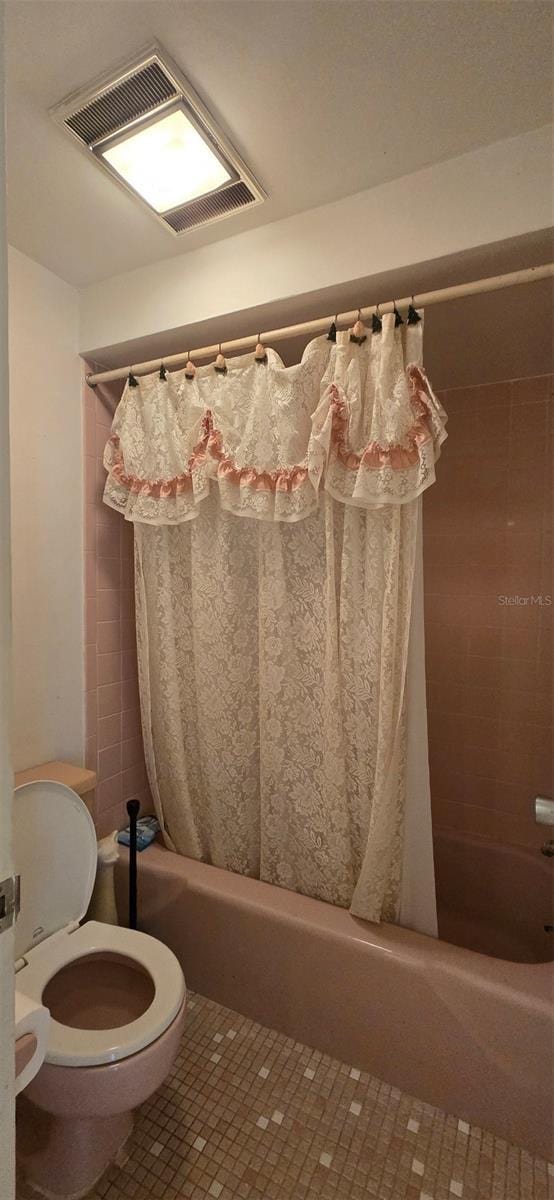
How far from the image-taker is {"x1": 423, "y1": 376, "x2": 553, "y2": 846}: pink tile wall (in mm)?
1876

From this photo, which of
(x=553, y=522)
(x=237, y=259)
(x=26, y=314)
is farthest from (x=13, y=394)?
(x=553, y=522)

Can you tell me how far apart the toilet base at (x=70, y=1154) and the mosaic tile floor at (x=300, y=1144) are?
0.12ft

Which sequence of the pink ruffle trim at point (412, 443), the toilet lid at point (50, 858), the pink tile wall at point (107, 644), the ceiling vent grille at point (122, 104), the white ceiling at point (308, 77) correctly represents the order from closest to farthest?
the white ceiling at point (308, 77)
the ceiling vent grille at point (122, 104)
the pink ruffle trim at point (412, 443)
the toilet lid at point (50, 858)
the pink tile wall at point (107, 644)

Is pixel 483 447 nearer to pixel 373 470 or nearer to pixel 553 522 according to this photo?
pixel 553 522

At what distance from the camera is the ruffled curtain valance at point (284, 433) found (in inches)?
47.6

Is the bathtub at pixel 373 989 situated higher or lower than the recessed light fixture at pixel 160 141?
lower

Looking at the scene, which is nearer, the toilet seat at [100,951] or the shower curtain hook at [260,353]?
the toilet seat at [100,951]

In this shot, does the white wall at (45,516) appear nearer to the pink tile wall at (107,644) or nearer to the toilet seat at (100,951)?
the pink tile wall at (107,644)

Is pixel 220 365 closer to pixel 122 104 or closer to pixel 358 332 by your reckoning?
pixel 358 332

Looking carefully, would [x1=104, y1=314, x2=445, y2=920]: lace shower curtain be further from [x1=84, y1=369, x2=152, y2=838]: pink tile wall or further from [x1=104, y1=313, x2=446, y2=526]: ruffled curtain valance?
[x1=84, y1=369, x2=152, y2=838]: pink tile wall

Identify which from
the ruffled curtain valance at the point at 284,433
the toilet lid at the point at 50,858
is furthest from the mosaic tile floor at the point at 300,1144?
the ruffled curtain valance at the point at 284,433

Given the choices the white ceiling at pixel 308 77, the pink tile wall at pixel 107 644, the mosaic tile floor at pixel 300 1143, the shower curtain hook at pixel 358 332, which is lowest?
the mosaic tile floor at pixel 300 1143

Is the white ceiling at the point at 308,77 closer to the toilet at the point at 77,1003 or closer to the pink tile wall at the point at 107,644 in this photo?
the pink tile wall at the point at 107,644

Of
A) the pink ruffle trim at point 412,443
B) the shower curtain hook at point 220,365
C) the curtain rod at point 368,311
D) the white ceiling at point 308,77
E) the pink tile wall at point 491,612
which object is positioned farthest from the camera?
the pink tile wall at point 491,612
